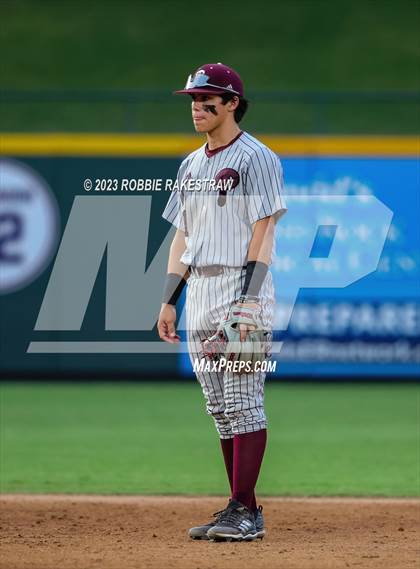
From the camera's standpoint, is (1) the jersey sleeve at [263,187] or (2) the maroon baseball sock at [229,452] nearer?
(1) the jersey sleeve at [263,187]

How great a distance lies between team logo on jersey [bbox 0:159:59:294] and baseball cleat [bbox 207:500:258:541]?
28.0 feet

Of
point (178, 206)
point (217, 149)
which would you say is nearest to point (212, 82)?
point (217, 149)

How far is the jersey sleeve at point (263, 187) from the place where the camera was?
17.7ft

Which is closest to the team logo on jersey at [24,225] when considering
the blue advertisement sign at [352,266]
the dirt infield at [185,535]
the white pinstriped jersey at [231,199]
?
the blue advertisement sign at [352,266]

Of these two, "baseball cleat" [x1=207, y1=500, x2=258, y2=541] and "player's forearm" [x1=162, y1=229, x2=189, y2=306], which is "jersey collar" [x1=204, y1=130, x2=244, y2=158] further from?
"baseball cleat" [x1=207, y1=500, x2=258, y2=541]

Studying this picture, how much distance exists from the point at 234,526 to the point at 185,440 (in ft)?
14.7

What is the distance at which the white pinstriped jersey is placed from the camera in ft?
17.9

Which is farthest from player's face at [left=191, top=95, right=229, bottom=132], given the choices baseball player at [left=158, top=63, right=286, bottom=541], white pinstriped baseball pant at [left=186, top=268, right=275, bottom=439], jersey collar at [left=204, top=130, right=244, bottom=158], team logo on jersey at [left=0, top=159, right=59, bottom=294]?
team logo on jersey at [left=0, top=159, right=59, bottom=294]

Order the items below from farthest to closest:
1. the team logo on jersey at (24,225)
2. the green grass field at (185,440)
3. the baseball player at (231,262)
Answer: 1. the team logo on jersey at (24,225)
2. the green grass field at (185,440)
3. the baseball player at (231,262)

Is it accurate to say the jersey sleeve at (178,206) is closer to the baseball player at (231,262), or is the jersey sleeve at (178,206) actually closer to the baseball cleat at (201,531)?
the baseball player at (231,262)

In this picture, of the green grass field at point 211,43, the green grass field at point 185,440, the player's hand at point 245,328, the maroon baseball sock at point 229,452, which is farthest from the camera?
the green grass field at point 211,43

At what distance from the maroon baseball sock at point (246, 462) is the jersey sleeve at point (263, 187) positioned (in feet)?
3.20

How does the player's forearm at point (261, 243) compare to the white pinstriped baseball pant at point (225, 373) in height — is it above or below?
above

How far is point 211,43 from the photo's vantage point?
22.6 meters
